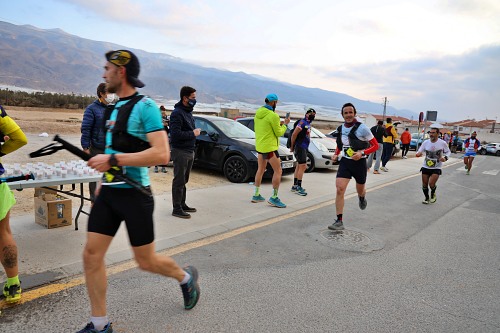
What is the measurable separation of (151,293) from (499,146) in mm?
42713

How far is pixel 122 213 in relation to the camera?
2.32m

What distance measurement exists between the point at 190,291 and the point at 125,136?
1397 mm

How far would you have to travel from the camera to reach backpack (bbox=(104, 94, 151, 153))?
227 cm

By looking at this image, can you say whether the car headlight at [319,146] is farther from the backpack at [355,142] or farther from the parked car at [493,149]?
the parked car at [493,149]

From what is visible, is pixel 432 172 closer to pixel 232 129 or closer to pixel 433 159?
pixel 433 159

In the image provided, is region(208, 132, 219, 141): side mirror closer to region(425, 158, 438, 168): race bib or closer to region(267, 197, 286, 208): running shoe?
region(267, 197, 286, 208): running shoe

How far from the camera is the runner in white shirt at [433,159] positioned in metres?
7.78

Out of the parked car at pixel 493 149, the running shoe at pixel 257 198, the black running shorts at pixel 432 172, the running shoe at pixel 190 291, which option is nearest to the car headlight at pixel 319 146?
the black running shorts at pixel 432 172

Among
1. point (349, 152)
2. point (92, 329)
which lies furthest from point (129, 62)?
point (349, 152)

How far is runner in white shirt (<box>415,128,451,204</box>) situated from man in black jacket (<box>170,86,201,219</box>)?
17.3ft

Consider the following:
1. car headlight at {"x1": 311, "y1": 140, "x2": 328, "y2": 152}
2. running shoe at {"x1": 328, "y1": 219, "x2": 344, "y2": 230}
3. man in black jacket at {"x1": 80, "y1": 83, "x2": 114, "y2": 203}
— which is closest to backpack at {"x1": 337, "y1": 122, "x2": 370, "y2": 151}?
running shoe at {"x1": 328, "y1": 219, "x2": 344, "y2": 230}

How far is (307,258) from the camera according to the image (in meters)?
4.19

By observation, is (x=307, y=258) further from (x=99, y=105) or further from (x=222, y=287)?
(x=99, y=105)

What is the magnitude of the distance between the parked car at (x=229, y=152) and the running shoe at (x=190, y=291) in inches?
214
